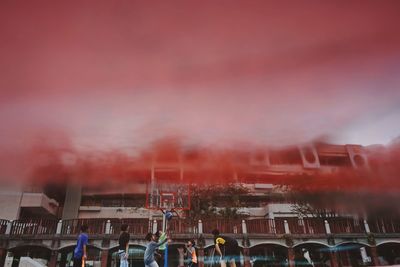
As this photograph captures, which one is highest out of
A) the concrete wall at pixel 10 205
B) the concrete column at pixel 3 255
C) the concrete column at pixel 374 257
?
the concrete wall at pixel 10 205

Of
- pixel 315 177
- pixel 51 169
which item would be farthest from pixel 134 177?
pixel 315 177

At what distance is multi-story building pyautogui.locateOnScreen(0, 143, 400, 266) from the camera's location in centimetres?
1454

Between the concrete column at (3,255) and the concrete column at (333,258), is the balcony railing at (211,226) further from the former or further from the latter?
the concrete column at (333,258)

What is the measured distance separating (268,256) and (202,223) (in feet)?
16.6

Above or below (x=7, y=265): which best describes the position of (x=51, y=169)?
above

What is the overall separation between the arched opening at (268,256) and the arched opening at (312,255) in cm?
80

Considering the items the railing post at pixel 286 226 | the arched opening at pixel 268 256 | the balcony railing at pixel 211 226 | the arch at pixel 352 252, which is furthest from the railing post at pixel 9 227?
the arch at pixel 352 252

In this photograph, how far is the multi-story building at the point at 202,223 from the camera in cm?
1454

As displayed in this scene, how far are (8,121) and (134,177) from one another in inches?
409

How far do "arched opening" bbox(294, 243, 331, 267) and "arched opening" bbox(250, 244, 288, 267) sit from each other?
800 mm

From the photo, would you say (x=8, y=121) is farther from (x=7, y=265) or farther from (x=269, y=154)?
(x=7, y=265)

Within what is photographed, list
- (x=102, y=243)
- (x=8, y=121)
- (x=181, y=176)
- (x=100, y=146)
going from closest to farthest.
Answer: (x=8, y=121), (x=100, y=146), (x=181, y=176), (x=102, y=243)

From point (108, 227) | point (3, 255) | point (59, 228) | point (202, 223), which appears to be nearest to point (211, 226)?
point (202, 223)

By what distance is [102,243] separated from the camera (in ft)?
51.3
